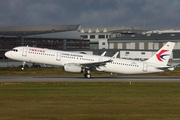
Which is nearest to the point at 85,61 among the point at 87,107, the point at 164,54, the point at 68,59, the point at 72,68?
the point at 68,59

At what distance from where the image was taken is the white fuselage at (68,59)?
61.5 m

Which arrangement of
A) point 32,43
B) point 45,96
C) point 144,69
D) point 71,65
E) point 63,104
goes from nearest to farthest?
1. point 63,104
2. point 45,96
3. point 71,65
4. point 144,69
5. point 32,43

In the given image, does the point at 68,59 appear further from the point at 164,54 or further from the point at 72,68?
the point at 164,54

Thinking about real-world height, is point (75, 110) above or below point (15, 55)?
below

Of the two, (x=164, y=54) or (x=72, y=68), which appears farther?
(x=164, y=54)

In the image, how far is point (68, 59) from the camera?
62.1 meters

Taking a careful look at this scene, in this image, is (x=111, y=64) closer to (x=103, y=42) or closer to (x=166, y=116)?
(x=166, y=116)

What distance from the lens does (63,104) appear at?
98.2 ft

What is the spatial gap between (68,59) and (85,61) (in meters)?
2.72

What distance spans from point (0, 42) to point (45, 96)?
92.1 meters

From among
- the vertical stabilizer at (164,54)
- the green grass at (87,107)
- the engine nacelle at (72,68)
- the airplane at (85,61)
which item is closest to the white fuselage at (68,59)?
the airplane at (85,61)

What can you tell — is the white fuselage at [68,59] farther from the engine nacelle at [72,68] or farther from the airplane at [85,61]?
the engine nacelle at [72,68]

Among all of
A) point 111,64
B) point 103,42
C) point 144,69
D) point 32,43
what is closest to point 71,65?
point 111,64

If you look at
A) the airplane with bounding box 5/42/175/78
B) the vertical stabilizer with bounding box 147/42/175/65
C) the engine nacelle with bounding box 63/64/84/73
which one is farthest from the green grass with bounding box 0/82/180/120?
the vertical stabilizer with bounding box 147/42/175/65
